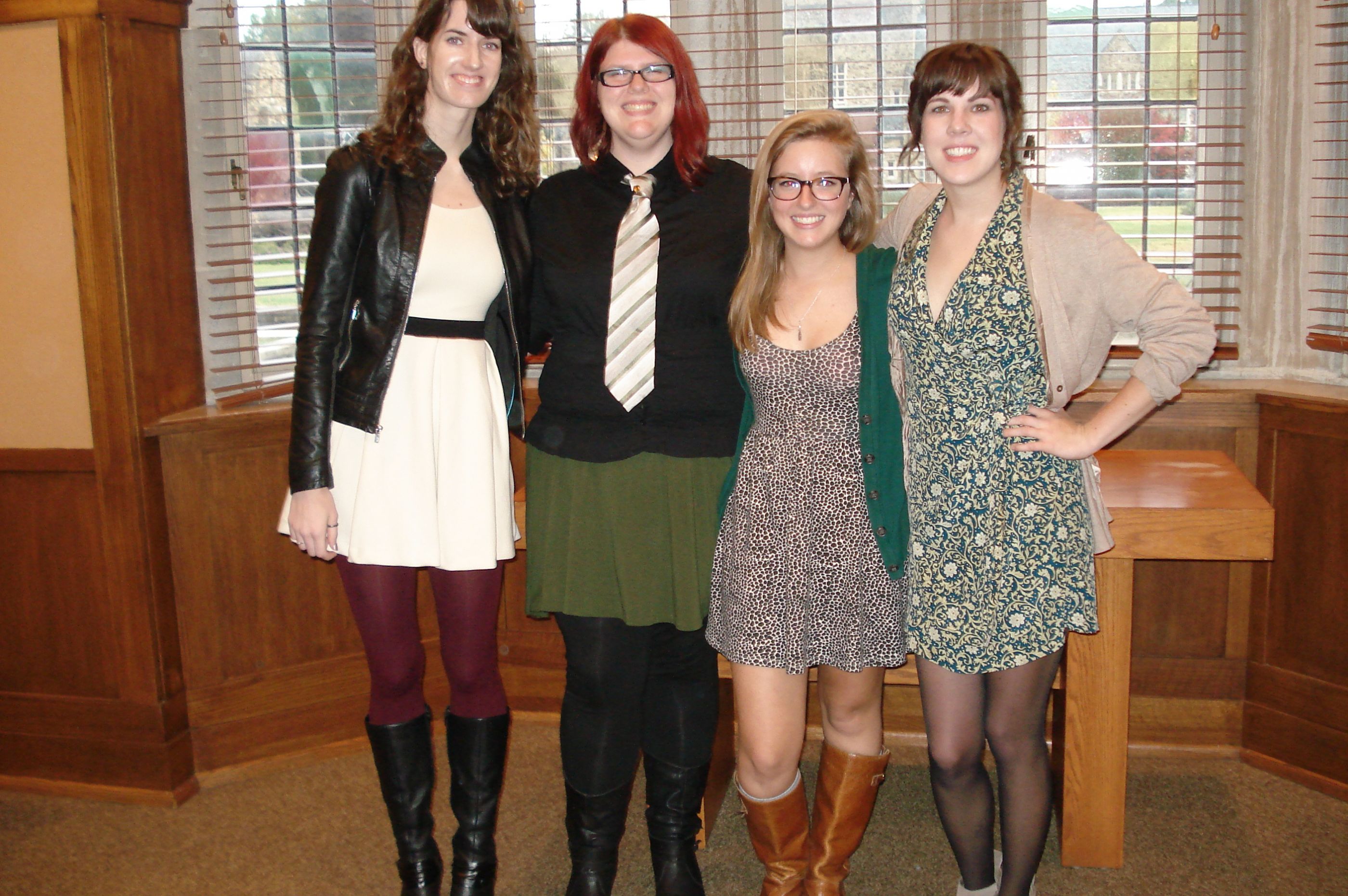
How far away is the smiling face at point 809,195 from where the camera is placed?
1.83m

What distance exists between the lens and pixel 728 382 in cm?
199

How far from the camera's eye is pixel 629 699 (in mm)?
2068

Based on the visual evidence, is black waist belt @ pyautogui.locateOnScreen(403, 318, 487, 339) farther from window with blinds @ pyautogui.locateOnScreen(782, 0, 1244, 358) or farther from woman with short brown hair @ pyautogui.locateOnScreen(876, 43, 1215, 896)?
window with blinds @ pyautogui.locateOnScreen(782, 0, 1244, 358)

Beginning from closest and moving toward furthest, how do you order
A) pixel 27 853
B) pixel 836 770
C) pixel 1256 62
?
1. pixel 836 770
2. pixel 27 853
3. pixel 1256 62

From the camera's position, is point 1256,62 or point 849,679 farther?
point 1256,62

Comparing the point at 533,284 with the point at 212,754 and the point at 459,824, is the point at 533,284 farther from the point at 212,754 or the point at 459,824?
the point at 212,754

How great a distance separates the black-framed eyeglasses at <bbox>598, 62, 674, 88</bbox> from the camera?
189cm

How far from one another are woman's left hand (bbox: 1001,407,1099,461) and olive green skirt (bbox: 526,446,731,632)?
1.69 feet

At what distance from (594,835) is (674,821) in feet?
0.51

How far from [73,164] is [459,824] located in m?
1.72

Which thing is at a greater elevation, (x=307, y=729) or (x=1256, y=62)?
(x=1256, y=62)

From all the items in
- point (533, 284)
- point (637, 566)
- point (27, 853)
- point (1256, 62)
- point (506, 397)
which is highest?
point (1256, 62)

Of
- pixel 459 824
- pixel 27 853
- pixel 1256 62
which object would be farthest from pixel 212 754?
pixel 1256 62

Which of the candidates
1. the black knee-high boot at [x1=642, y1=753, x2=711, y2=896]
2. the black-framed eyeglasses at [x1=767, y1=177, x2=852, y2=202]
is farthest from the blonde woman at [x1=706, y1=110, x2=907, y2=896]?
the black knee-high boot at [x1=642, y1=753, x2=711, y2=896]
